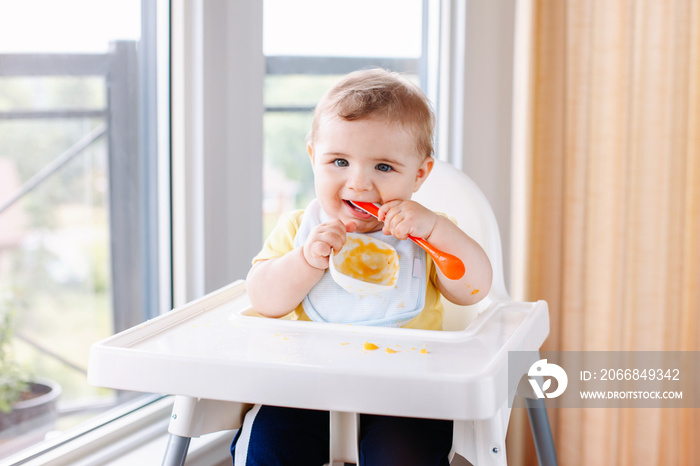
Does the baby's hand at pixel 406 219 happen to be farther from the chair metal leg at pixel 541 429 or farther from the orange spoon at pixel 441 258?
A: the chair metal leg at pixel 541 429

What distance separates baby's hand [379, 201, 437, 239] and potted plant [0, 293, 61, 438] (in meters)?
0.61

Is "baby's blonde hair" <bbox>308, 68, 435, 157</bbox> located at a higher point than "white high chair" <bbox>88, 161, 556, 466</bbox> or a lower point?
higher

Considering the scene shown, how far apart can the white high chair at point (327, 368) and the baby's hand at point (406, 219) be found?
0.43 ft

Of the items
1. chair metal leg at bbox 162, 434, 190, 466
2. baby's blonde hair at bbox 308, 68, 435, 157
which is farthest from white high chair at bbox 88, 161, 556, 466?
baby's blonde hair at bbox 308, 68, 435, 157

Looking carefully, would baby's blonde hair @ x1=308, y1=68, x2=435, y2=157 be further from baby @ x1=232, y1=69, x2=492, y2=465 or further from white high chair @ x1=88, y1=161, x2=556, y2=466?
white high chair @ x1=88, y1=161, x2=556, y2=466

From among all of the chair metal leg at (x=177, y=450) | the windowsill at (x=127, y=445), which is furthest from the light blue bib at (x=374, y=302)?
the windowsill at (x=127, y=445)

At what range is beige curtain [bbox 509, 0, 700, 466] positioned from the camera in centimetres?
134

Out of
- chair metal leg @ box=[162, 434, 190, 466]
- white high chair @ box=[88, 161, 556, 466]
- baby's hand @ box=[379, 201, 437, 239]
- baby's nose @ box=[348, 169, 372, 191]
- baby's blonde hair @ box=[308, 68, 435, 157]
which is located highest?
baby's blonde hair @ box=[308, 68, 435, 157]

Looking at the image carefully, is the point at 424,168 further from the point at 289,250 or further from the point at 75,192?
the point at 75,192

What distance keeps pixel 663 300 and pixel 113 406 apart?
1.09 m

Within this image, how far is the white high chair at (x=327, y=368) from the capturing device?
0.65 metres

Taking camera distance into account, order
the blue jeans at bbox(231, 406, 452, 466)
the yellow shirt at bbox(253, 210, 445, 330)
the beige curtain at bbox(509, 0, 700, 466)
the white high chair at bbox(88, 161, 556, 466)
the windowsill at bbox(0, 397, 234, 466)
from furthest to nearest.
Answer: the beige curtain at bbox(509, 0, 700, 466)
the windowsill at bbox(0, 397, 234, 466)
the yellow shirt at bbox(253, 210, 445, 330)
the blue jeans at bbox(231, 406, 452, 466)
the white high chair at bbox(88, 161, 556, 466)

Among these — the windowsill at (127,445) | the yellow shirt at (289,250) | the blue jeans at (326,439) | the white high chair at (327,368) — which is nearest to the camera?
the white high chair at (327,368)

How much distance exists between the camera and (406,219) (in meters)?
0.86
